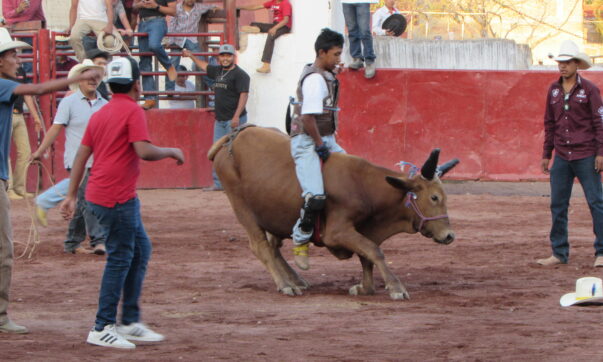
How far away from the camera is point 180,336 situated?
720 cm

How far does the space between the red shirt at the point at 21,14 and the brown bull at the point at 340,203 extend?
9.51 meters

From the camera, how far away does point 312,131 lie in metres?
8.95

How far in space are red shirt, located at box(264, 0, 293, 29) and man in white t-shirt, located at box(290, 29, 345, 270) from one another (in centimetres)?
928

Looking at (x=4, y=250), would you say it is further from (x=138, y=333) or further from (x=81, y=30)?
(x=81, y=30)

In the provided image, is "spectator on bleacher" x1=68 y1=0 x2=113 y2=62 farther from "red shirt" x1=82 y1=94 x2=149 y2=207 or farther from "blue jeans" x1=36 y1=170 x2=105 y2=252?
"red shirt" x1=82 y1=94 x2=149 y2=207

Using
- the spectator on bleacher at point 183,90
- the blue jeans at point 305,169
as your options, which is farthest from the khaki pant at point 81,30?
the blue jeans at point 305,169

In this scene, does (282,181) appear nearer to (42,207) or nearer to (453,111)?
(42,207)

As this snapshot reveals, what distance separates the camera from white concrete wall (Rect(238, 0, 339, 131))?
18.5 metres

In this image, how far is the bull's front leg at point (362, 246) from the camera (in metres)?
8.65

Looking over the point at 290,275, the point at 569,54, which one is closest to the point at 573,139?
the point at 569,54

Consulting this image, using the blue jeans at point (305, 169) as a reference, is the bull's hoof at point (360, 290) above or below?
below

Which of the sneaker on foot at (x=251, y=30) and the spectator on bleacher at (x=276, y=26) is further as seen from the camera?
the sneaker on foot at (x=251, y=30)

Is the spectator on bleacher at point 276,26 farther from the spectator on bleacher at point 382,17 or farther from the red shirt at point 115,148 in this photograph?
the red shirt at point 115,148

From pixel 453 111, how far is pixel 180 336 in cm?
1227
